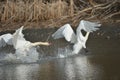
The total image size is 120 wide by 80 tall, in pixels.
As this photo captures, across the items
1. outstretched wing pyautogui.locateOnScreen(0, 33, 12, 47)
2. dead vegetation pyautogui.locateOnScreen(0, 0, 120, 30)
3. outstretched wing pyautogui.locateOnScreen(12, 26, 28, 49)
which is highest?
outstretched wing pyautogui.locateOnScreen(12, 26, 28, 49)

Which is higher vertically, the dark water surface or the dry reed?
the dark water surface

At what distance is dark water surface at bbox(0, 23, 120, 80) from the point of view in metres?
Result: 10.5

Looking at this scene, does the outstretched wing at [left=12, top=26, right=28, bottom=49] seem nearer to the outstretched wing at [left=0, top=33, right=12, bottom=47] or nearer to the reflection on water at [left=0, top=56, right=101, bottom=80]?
the outstretched wing at [left=0, top=33, right=12, bottom=47]

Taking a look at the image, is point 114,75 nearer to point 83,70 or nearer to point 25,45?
point 83,70


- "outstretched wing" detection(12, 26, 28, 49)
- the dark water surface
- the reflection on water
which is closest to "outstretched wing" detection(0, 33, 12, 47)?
"outstretched wing" detection(12, 26, 28, 49)

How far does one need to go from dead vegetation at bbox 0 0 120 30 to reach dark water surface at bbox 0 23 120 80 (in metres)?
4.16

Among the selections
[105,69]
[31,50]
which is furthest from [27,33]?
[105,69]

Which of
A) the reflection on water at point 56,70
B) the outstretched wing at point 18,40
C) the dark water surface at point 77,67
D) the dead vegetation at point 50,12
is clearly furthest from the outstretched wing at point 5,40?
the dead vegetation at point 50,12

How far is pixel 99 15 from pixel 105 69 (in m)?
8.30

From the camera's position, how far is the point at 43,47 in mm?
14852

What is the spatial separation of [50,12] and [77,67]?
786 centimetres

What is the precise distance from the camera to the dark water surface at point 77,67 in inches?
412

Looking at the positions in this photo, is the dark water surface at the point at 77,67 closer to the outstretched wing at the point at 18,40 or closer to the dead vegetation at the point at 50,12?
the outstretched wing at the point at 18,40

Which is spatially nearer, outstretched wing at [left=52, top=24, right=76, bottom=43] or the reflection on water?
the reflection on water
